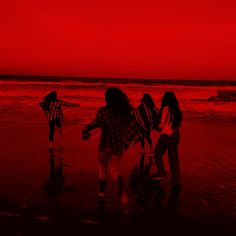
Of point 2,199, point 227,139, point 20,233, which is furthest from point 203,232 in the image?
point 227,139

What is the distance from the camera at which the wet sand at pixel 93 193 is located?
4.88 metres

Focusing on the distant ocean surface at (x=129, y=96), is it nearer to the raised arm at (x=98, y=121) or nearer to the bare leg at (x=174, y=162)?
the bare leg at (x=174, y=162)

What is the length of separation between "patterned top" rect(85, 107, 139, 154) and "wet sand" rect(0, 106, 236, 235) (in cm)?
100

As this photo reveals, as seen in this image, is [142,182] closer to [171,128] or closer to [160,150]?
[160,150]

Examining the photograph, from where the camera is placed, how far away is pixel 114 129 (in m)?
5.11

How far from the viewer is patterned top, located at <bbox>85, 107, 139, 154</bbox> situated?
5.09 meters

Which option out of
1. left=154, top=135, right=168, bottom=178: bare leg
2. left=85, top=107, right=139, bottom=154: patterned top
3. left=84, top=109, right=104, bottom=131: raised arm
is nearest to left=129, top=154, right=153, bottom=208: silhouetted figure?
left=154, top=135, right=168, bottom=178: bare leg

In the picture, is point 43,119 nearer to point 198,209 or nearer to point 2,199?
point 2,199

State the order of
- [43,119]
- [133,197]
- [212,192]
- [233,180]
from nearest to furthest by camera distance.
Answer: [133,197], [212,192], [233,180], [43,119]

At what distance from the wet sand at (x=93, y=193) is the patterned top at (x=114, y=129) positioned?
100 cm

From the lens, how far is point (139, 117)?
8047mm

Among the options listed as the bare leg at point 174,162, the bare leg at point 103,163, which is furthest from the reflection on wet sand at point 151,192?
the bare leg at point 103,163

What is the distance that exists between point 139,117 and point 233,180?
239 cm

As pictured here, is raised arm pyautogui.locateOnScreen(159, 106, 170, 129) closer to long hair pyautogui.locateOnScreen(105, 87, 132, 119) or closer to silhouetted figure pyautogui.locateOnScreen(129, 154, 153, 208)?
silhouetted figure pyautogui.locateOnScreen(129, 154, 153, 208)
